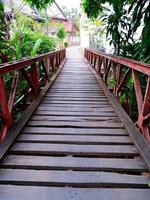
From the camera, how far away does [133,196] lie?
1.89 meters

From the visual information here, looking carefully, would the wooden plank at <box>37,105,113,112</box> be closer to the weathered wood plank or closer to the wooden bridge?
the wooden bridge

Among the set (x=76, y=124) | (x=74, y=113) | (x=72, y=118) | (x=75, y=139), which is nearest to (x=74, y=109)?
(x=74, y=113)

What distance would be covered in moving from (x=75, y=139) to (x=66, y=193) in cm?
97

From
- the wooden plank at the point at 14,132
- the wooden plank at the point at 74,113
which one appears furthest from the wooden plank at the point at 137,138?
the wooden plank at the point at 14,132

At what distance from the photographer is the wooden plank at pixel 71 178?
2.04 metres

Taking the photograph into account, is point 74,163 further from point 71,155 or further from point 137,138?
point 137,138

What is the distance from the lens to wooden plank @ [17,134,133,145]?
2.79m

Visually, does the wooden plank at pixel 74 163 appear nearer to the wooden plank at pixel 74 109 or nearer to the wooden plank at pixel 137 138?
the wooden plank at pixel 137 138

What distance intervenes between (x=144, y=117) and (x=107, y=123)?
0.65 meters

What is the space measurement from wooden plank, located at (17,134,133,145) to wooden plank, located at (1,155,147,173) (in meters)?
0.36

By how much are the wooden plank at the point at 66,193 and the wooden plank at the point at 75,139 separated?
0.83 metres

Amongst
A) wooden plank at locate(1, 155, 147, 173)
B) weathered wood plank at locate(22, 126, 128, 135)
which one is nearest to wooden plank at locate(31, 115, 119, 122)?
weathered wood plank at locate(22, 126, 128, 135)

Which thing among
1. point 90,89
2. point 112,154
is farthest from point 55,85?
point 112,154

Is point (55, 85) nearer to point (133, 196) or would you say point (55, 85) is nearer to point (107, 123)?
point (107, 123)
